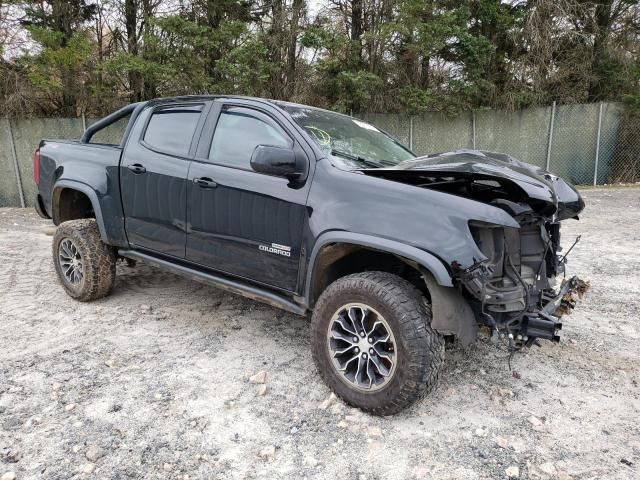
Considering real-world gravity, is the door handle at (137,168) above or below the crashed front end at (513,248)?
above

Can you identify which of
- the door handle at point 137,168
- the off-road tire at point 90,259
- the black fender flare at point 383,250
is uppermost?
the door handle at point 137,168

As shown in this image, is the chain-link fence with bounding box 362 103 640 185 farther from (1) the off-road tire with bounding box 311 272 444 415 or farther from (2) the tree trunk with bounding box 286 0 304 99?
(1) the off-road tire with bounding box 311 272 444 415

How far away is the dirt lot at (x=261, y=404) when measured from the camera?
2.39 metres

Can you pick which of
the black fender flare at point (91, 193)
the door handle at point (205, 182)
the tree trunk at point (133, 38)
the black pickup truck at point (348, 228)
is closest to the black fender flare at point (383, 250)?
the black pickup truck at point (348, 228)

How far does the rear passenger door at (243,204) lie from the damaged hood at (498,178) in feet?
2.08

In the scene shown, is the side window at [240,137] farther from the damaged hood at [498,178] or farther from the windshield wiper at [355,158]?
the damaged hood at [498,178]

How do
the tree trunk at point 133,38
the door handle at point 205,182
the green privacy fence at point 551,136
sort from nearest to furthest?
the door handle at point 205,182
the tree trunk at point 133,38
the green privacy fence at point 551,136

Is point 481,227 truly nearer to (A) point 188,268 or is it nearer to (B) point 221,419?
(B) point 221,419

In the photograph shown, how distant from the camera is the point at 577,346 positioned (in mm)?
3682

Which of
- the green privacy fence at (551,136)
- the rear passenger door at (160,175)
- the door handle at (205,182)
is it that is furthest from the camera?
the green privacy fence at (551,136)

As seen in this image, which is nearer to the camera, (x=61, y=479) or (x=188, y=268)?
(x=61, y=479)

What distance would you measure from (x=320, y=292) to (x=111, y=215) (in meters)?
2.24

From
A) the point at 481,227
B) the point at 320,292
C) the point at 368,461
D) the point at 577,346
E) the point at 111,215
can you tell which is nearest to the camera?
the point at 368,461

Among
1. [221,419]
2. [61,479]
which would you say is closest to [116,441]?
[61,479]
